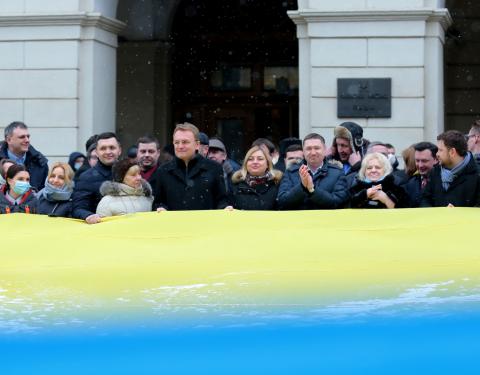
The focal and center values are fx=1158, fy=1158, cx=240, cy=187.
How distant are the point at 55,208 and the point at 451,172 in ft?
9.42

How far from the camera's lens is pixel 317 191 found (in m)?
7.67

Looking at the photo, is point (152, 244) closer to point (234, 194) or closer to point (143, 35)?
point (234, 194)

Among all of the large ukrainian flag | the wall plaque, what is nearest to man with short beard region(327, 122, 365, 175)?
Answer: the large ukrainian flag

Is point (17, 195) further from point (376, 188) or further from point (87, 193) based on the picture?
point (376, 188)

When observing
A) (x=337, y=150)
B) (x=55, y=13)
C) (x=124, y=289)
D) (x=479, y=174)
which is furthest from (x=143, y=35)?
(x=124, y=289)

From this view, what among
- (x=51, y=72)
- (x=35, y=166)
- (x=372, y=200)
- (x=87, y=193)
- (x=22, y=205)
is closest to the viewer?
(x=372, y=200)

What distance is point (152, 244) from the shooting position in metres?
5.69

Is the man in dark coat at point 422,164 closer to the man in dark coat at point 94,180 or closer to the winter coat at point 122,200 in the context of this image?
the winter coat at point 122,200

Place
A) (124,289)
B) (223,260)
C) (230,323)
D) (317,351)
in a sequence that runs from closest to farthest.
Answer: (317,351), (230,323), (124,289), (223,260)

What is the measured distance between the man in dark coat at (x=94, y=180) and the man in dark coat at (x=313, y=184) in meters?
1.32

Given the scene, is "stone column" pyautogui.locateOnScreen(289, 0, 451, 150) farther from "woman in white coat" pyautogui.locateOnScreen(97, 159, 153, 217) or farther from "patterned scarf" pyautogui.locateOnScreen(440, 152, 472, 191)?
"woman in white coat" pyautogui.locateOnScreen(97, 159, 153, 217)

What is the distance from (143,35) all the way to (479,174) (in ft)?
45.0

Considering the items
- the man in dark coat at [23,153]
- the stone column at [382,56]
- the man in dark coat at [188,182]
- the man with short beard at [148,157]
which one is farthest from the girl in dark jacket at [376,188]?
the stone column at [382,56]

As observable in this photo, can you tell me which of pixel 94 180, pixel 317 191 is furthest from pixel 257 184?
pixel 94 180
